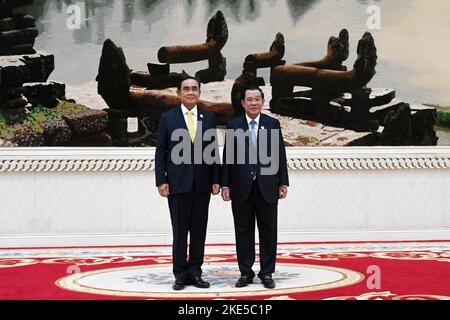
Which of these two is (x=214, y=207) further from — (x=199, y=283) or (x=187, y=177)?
(x=199, y=283)

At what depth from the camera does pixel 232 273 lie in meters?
7.34

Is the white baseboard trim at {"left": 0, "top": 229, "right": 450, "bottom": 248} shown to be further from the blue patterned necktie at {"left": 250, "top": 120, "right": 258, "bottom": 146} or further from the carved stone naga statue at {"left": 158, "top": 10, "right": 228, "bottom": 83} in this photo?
the blue patterned necktie at {"left": 250, "top": 120, "right": 258, "bottom": 146}

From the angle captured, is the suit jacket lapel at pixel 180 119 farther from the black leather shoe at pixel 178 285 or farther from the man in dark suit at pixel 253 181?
the black leather shoe at pixel 178 285

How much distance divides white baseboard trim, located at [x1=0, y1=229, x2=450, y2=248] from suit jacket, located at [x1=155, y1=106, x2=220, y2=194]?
11.7 feet

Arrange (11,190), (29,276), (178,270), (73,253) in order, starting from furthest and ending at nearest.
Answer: (11,190)
(73,253)
(29,276)
(178,270)

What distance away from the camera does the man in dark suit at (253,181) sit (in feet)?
21.8

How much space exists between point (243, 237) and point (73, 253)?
10.1 feet

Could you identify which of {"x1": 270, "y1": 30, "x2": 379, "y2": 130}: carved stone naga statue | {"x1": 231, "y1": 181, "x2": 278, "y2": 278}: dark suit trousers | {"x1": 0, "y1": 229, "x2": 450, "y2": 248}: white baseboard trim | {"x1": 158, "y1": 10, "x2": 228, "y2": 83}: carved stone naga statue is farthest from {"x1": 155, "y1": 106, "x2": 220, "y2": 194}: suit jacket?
{"x1": 270, "y1": 30, "x2": 379, "y2": 130}: carved stone naga statue

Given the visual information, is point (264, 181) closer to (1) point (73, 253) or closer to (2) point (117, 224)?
(1) point (73, 253)

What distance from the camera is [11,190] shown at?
32.9ft

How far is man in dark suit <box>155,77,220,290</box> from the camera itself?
21.7 ft

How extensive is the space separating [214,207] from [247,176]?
375cm

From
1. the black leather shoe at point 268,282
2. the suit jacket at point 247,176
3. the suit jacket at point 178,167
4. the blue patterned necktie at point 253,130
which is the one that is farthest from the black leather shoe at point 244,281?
the blue patterned necktie at point 253,130

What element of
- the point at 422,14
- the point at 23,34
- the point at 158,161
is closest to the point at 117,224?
the point at 23,34
